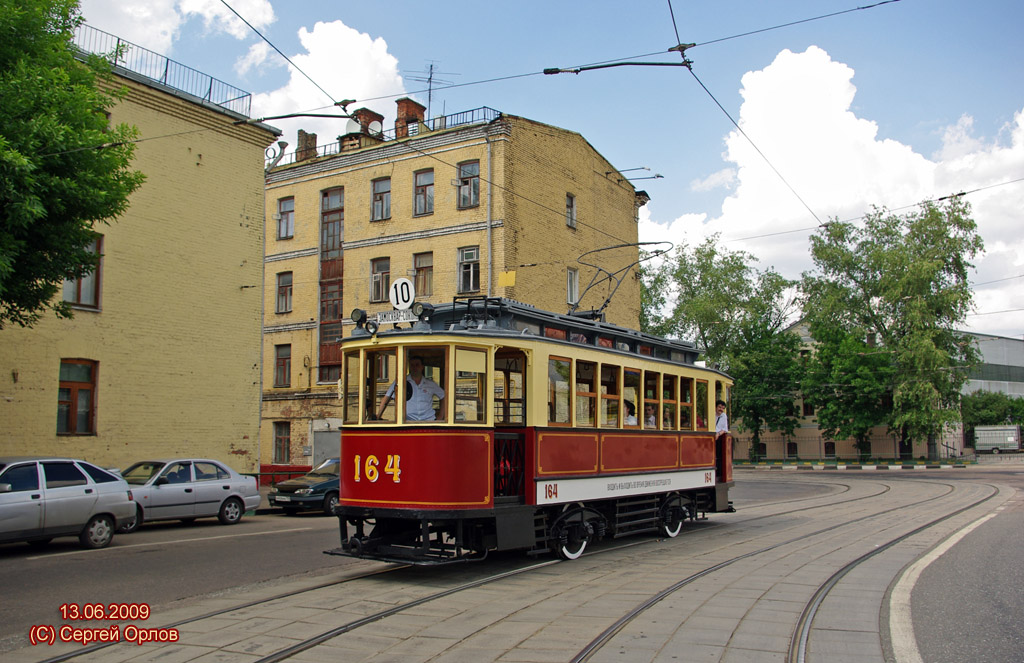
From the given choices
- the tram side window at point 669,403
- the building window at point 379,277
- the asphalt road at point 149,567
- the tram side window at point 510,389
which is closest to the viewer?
the asphalt road at point 149,567

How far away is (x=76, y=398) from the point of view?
17.9 m

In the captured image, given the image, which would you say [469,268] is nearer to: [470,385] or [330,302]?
[330,302]

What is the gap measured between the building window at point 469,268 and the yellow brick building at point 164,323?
30.7 ft

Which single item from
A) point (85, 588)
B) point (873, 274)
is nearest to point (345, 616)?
point (85, 588)

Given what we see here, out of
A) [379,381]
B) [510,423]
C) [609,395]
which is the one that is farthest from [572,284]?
[379,381]

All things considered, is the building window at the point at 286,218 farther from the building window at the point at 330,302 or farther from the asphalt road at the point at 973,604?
the asphalt road at the point at 973,604

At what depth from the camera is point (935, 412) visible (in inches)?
1725

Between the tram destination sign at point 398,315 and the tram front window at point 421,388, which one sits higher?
the tram destination sign at point 398,315

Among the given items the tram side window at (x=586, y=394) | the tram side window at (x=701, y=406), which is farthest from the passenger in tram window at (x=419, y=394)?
the tram side window at (x=701, y=406)

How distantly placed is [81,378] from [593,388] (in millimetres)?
12600

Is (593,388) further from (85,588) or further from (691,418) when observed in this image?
(85,588)

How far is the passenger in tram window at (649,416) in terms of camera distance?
41.6 feet

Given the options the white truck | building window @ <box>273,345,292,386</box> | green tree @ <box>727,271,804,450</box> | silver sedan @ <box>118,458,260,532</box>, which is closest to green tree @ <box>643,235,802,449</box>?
green tree @ <box>727,271,804,450</box>

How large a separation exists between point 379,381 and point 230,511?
28.5 ft
